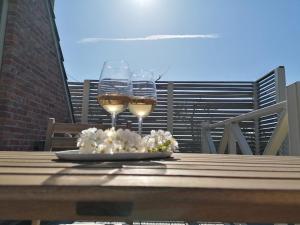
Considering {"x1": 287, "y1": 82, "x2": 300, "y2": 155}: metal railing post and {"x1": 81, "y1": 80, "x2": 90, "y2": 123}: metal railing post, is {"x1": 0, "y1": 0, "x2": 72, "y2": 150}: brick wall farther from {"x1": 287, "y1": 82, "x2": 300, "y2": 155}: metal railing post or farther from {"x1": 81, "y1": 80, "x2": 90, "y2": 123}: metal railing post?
{"x1": 287, "y1": 82, "x2": 300, "y2": 155}: metal railing post

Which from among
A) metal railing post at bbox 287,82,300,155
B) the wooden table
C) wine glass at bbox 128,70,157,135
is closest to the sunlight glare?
metal railing post at bbox 287,82,300,155

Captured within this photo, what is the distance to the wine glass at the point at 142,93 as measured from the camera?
0.97m

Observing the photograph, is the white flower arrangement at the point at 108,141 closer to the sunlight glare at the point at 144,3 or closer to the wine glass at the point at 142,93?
the wine glass at the point at 142,93

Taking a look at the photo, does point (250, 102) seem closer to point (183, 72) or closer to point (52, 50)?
point (183, 72)

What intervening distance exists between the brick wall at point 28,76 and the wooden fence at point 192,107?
136 centimetres

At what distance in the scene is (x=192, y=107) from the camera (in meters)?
5.51

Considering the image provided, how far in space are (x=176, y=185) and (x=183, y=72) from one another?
5692mm

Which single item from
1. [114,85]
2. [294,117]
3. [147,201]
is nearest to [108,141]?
[114,85]

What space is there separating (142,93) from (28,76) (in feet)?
7.70

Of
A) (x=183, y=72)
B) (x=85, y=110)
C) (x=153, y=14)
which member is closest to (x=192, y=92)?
(x=183, y=72)

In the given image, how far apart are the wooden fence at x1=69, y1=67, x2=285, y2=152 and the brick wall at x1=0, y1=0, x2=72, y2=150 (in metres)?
1.36

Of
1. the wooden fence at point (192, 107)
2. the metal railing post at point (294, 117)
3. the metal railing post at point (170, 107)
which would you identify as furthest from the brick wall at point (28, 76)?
the metal railing post at point (294, 117)

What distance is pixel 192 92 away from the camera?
220 inches

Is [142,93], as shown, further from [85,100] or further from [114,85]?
[85,100]
